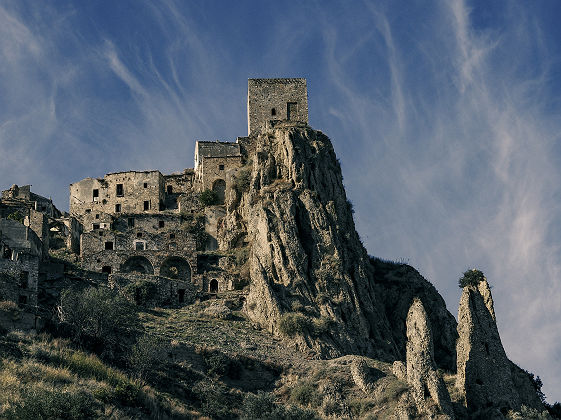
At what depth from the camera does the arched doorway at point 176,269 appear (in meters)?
76.8

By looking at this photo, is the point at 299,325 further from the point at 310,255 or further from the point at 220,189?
the point at 220,189

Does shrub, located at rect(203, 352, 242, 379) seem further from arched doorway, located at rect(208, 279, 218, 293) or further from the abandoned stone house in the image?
arched doorway, located at rect(208, 279, 218, 293)

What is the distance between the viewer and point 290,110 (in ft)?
315

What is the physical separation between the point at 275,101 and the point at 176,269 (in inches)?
1035

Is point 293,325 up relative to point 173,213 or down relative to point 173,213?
down

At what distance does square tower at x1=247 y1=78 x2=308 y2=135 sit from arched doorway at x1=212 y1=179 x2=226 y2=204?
7.18 meters

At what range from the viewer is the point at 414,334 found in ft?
194

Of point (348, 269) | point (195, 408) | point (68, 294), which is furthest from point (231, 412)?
point (348, 269)

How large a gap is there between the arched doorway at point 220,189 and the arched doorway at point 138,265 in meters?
14.2

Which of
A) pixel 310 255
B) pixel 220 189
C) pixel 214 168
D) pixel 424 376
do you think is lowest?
pixel 424 376

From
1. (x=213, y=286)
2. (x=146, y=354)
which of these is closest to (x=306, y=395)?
(x=146, y=354)

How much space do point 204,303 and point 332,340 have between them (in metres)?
10.8

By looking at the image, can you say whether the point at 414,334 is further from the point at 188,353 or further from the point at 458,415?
the point at 188,353

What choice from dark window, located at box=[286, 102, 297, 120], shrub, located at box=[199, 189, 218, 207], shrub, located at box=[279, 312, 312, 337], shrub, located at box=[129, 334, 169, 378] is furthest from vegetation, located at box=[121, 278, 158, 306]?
dark window, located at box=[286, 102, 297, 120]
